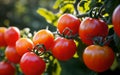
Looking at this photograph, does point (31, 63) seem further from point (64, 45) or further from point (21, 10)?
point (21, 10)

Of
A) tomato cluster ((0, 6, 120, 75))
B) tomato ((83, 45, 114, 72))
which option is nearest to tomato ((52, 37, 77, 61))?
tomato cluster ((0, 6, 120, 75))

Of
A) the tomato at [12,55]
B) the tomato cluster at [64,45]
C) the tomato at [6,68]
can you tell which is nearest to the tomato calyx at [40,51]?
the tomato cluster at [64,45]

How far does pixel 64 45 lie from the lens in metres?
1.28

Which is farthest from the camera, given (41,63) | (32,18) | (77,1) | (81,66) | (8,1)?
(8,1)

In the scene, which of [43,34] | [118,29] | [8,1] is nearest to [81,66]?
[43,34]

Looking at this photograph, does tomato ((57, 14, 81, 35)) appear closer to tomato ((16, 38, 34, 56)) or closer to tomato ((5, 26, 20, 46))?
tomato ((16, 38, 34, 56))

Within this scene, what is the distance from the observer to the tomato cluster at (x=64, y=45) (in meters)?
1.16

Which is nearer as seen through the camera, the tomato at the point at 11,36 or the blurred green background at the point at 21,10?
the tomato at the point at 11,36

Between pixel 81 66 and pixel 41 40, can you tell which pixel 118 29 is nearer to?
pixel 41 40

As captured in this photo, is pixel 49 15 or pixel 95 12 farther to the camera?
pixel 49 15

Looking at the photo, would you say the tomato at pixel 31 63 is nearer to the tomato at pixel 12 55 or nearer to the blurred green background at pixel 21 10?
the tomato at pixel 12 55

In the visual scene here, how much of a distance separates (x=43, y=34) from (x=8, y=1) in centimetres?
428

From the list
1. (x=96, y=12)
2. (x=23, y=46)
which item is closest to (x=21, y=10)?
(x=23, y=46)

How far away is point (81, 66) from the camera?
66.6 inches
